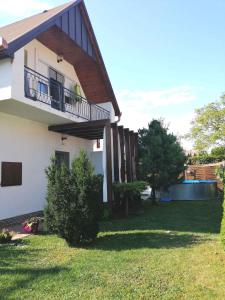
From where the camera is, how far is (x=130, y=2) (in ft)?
33.8

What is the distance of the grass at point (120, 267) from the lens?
13.6 feet

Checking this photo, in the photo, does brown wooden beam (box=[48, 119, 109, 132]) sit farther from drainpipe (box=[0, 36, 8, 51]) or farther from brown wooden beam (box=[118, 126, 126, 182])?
drainpipe (box=[0, 36, 8, 51])

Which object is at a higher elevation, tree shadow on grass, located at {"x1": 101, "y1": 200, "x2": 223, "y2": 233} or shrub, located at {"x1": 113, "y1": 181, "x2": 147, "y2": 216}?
shrub, located at {"x1": 113, "y1": 181, "x2": 147, "y2": 216}

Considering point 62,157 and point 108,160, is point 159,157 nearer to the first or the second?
point 108,160

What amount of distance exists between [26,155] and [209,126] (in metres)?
20.4

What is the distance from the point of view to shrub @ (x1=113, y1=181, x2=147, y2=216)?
11.1m

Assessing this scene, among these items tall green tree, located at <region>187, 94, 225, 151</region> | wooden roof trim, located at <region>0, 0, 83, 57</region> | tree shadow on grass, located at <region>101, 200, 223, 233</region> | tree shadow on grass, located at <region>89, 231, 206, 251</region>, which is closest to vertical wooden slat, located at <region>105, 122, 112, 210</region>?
tree shadow on grass, located at <region>101, 200, 223, 233</region>

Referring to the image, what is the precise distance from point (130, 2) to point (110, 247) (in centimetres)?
828

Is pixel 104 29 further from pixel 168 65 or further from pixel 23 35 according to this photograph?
pixel 23 35

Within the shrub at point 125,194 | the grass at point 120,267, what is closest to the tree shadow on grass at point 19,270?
the grass at point 120,267

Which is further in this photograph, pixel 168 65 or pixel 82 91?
pixel 82 91

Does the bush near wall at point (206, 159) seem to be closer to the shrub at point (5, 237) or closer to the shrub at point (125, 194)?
the shrub at point (125, 194)

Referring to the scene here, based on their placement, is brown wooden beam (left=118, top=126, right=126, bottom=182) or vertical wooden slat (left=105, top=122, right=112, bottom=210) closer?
vertical wooden slat (left=105, top=122, right=112, bottom=210)

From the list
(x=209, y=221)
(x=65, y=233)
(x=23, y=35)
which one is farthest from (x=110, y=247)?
(x=23, y=35)
